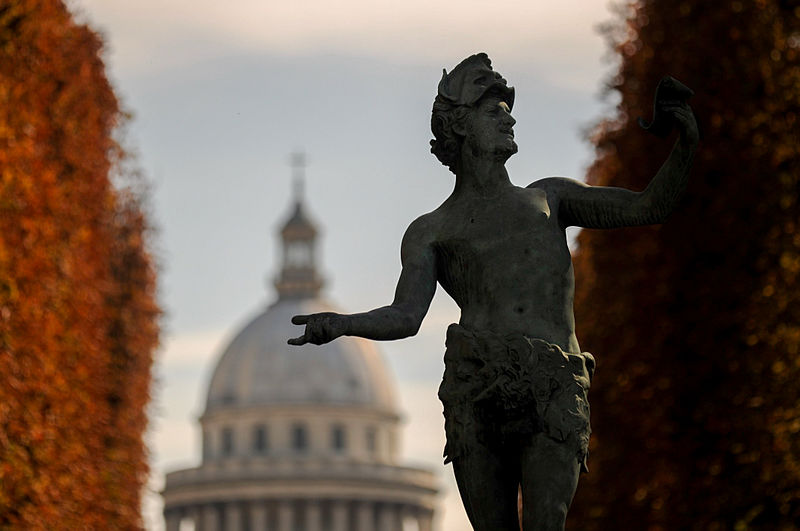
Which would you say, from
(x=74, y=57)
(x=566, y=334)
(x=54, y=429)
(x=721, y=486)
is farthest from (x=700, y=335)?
(x=566, y=334)

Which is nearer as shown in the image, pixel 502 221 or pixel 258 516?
pixel 502 221

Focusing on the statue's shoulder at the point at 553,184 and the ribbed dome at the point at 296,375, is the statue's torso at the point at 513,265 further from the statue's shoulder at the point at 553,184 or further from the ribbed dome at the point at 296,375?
the ribbed dome at the point at 296,375

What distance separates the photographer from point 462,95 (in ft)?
38.8

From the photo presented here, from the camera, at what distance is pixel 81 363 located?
33250 mm

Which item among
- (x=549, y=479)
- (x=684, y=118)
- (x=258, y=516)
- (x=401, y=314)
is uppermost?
(x=258, y=516)

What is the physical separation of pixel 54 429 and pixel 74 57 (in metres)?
7.35

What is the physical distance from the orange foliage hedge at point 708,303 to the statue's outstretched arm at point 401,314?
13567mm

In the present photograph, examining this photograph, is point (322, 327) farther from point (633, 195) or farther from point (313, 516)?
point (313, 516)

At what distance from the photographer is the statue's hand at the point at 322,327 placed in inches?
428

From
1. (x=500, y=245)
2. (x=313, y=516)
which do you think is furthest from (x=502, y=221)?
(x=313, y=516)

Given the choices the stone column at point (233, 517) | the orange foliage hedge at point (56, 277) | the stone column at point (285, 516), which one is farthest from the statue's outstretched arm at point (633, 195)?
the stone column at point (233, 517)

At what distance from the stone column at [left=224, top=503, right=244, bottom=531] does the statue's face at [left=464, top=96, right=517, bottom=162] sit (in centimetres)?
16354

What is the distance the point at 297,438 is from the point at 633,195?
173 metres

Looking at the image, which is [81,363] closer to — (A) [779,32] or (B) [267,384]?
(A) [779,32]
